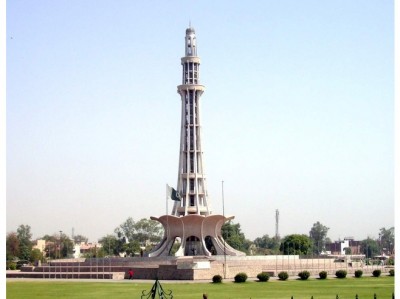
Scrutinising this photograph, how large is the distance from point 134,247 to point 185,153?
2757cm

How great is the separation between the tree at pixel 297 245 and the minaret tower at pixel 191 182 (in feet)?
61.4

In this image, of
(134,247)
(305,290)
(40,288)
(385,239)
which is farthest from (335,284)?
(385,239)

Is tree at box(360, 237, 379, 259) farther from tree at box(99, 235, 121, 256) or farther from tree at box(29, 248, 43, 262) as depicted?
tree at box(29, 248, 43, 262)

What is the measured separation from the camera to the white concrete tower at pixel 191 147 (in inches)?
2638

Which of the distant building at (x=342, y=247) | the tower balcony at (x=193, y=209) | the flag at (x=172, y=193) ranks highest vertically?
the flag at (x=172, y=193)

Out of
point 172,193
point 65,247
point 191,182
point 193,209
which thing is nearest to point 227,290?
point 172,193

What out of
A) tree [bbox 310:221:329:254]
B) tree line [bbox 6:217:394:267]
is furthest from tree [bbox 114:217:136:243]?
tree [bbox 310:221:329:254]

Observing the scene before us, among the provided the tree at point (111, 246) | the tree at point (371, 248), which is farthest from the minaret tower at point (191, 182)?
the tree at point (371, 248)

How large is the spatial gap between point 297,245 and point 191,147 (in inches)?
905

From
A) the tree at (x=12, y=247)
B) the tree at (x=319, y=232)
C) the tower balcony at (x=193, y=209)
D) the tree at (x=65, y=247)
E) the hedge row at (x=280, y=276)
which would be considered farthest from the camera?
the tree at (x=319, y=232)

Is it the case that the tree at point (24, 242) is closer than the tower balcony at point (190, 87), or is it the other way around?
the tower balcony at point (190, 87)

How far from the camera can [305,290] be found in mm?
36094

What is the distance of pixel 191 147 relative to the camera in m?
67.3

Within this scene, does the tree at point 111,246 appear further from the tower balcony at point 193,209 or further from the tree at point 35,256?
the tower balcony at point 193,209
